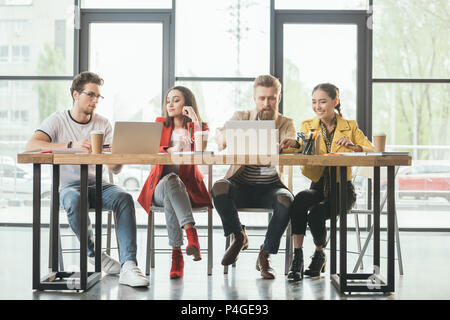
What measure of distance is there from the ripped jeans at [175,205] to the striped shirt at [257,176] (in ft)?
1.17

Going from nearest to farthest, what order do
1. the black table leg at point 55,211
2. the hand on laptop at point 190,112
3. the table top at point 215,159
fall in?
the table top at point 215,159, the black table leg at point 55,211, the hand on laptop at point 190,112

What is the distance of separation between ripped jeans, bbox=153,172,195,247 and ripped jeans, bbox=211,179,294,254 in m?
0.17

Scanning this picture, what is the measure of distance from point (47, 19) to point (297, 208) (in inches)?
136

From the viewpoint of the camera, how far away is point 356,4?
15.9ft

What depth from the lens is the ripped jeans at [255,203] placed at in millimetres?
2752

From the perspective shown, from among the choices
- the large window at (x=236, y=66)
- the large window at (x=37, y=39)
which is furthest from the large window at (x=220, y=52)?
the large window at (x=37, y=39)

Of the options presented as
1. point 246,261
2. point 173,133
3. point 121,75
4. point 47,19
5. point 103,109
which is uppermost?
point 47,19

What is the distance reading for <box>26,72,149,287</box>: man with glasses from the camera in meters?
2.68

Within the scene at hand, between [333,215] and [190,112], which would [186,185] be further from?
[333,215]

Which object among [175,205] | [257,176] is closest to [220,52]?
[257,176]

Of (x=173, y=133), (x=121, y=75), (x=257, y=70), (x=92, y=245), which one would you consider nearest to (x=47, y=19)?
(x=121, y=75)

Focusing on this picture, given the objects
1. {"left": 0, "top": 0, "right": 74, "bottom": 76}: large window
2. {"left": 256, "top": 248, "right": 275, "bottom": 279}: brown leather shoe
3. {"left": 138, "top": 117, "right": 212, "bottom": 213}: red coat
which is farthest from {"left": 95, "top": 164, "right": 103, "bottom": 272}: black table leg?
{"left": 0, "top": 0, "right": 74, "bottom": 76}: large window

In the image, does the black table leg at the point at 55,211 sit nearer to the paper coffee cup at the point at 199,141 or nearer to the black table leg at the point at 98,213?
the black table leg at the point at 98,213
